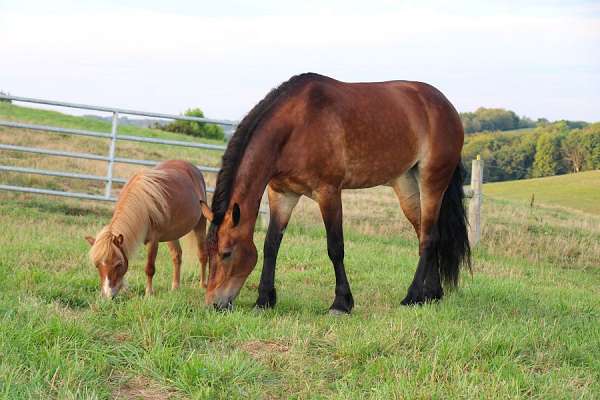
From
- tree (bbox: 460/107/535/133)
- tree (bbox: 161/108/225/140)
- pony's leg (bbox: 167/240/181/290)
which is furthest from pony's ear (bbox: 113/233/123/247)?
tree (bbox: 161/108/225/140)

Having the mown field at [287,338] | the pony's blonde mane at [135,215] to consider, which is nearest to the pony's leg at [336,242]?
the mown field at [287,338]

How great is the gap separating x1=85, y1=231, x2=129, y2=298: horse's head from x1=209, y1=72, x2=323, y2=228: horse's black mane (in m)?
0.82

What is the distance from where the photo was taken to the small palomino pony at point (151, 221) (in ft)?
16.8

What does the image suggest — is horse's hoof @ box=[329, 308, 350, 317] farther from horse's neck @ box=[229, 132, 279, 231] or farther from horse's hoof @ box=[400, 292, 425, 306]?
horse's neck @ box=[229, 132, 279, 231]

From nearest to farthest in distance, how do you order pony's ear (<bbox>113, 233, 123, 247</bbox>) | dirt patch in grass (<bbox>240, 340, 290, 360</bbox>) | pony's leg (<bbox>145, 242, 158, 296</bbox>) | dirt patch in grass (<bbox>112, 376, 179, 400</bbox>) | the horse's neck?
1. dirt patch in grass (<bbox>112, 376, 179, 400</bbox>)
2. dirt patch in grass (<bbox>240, 340, 290, 360</bbox>)
3. pony's ear (<bbox>113, 233, 123, 247</bbox>)
4. the horse's neck
5. pony's leg (<bbox>145, 242, 158, 296</bbox>)

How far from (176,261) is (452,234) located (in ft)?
9.68

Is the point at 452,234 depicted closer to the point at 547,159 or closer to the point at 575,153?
the point at 547,159

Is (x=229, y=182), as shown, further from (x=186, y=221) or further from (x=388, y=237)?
(x=388, y=237)

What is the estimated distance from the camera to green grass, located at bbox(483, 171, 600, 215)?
76.8ft

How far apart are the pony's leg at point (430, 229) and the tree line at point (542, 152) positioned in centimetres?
1866

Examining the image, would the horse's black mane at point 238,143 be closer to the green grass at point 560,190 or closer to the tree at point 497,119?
the green grass at point 560,190

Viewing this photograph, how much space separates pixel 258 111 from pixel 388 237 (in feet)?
19.1

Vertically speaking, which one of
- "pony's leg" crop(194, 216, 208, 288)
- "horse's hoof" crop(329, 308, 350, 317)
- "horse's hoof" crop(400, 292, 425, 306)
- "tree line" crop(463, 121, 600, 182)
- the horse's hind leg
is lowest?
"horse's hoof" crop(329, 308, 350, 317)

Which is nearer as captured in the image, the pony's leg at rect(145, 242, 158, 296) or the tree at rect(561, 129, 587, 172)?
the pony's leg at rect(145, 242, 158, 296)
